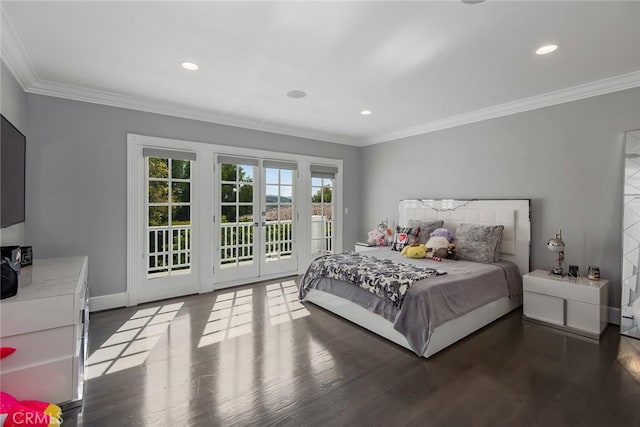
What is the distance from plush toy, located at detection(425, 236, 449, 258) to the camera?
376 cm

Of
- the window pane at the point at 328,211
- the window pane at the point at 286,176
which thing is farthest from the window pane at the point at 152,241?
the window pane at the point at 328,211

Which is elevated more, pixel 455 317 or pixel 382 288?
pixel 382 288

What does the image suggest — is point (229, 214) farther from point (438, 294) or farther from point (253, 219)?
point (438, 294)

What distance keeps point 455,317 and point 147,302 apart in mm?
3577

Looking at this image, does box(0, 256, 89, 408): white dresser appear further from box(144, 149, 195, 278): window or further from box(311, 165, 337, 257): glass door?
box(311, 165, 337, 257): glass door

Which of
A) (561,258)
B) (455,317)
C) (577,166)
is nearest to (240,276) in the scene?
(455,317)

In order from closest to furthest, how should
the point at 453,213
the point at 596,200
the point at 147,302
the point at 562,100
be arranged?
the point at 596,200 < the point at 562,100 < the point at 147,302 < the point at 453,213

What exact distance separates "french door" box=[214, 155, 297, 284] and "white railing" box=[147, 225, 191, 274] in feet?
1.39

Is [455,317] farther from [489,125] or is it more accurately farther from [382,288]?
[489,125]

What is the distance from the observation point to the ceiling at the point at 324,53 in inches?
77.7

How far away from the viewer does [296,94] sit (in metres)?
3.44

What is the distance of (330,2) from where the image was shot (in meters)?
1.87

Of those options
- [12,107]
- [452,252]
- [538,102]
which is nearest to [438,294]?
[452,252]

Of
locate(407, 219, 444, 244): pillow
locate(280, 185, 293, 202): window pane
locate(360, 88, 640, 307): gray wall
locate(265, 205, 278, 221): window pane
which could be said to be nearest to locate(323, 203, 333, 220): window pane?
locate(280, 185, 293, 202): window pane
